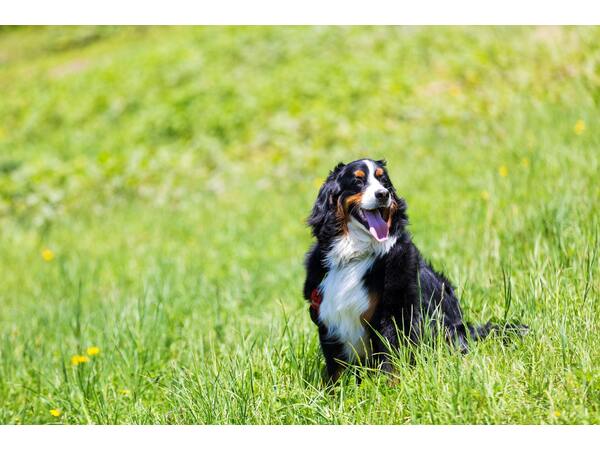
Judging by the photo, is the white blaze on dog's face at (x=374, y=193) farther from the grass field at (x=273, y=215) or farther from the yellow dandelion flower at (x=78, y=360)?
the yellow dandelion flower at (x=78, y=360)

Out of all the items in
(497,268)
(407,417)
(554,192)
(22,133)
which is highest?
(22,133)

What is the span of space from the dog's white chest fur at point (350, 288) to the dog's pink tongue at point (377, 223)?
0.18 feet

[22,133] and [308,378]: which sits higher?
[22,133]

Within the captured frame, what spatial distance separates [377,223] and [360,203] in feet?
0.39

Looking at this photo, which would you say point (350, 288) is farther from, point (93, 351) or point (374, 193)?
point (93, 351)

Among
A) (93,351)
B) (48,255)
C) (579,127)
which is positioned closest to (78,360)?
(93,351)

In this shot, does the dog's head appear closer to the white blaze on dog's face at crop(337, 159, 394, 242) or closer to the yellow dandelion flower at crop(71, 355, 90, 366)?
the white blaze on dog's face at crop(337, 159, 394, 242)

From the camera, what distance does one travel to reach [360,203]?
2795mm

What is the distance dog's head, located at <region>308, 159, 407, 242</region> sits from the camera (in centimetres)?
278

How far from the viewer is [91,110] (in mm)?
11875

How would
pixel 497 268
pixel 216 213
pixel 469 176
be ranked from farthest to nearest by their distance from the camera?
pixel 216 213, pixel 469 176, pixel 497 268

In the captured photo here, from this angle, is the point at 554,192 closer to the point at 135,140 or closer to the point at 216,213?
the point at 216,213

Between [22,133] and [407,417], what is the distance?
1098 centimetres

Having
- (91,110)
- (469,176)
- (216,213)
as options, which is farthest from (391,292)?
(91,110)
